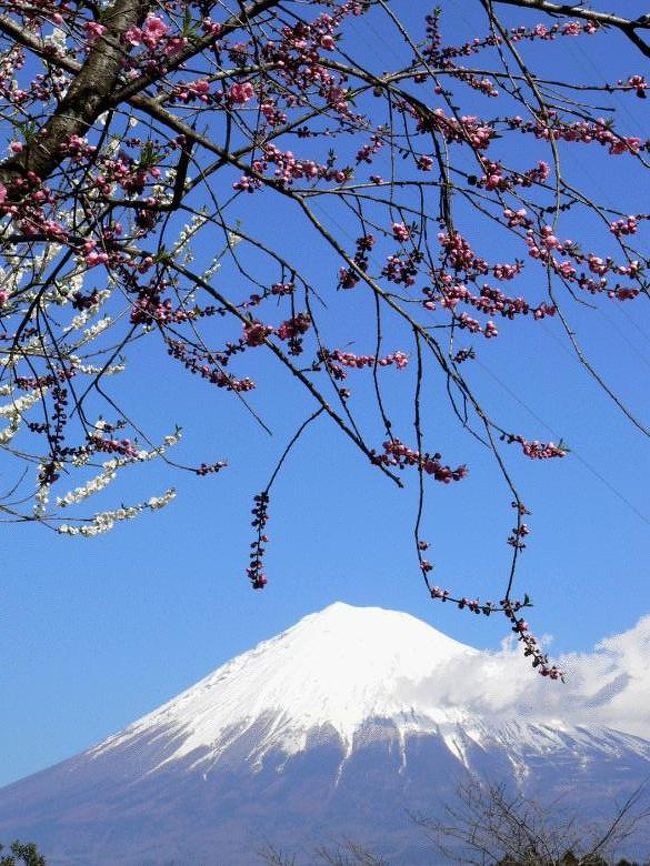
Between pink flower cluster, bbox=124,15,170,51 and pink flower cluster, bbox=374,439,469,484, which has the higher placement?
pink flower cluster, bbox=124,15,170,51

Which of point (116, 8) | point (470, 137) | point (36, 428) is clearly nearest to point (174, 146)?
point (116, 8)

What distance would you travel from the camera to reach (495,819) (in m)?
25.0

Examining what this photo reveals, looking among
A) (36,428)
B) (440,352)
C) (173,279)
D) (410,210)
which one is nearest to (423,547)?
(440,352)

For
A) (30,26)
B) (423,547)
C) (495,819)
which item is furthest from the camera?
(495,819)

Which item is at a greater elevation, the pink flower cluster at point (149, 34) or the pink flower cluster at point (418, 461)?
the pink flower cluster at point (149, 34)

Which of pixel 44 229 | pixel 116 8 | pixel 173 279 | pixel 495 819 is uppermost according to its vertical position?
pixel 116 8

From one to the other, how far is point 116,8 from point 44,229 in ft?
3.66

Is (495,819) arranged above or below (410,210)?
below

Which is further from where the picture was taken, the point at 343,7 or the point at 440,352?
the point at 343,7

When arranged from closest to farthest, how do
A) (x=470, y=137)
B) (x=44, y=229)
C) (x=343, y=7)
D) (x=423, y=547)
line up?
1. (x=44, y=229)
2. (x=470, y=137)
3. (x=423, y=547)
4. (x=343, y=7)

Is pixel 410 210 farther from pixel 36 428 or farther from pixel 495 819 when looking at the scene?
pixel 495 819

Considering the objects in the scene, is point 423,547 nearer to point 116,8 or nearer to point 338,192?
point 338,192

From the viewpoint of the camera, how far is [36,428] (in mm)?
4434

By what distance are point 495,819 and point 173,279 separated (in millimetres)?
23607
